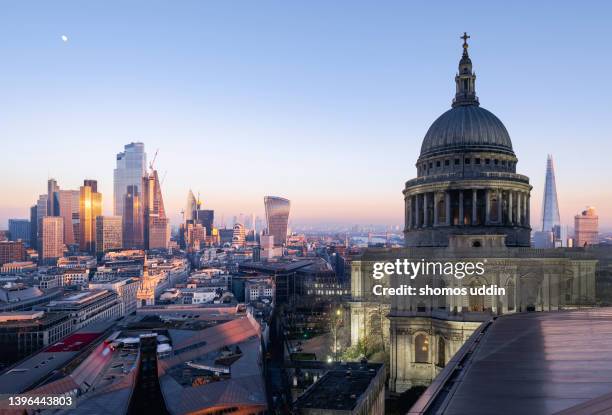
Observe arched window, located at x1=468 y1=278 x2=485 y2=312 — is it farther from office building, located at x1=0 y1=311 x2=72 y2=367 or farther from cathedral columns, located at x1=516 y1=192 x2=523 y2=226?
office building, located at x1=0 y1=311 x2=72 y2=367

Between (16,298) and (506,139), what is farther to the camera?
(16,298)

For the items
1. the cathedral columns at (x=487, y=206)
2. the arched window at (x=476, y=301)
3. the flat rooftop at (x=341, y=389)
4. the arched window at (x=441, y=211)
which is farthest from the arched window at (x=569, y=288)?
the flat rooftop at (x=341, y=389)

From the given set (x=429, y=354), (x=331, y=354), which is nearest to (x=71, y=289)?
(x=331, y=354)

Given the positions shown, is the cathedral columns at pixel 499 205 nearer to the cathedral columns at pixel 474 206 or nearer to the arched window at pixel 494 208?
the arched window at pixel 494 208

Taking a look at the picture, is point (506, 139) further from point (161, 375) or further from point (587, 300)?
point (161, 375)

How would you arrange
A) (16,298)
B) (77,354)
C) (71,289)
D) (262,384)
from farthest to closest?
(71,289) → (16,298) → (77,354) → (262,384)

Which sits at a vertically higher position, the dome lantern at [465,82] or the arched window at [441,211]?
the dome lantern at [465,82]

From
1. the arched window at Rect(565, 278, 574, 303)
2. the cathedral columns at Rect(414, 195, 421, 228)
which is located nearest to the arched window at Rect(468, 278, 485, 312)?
the arched window at Rect(565, 278, 574, 303)
